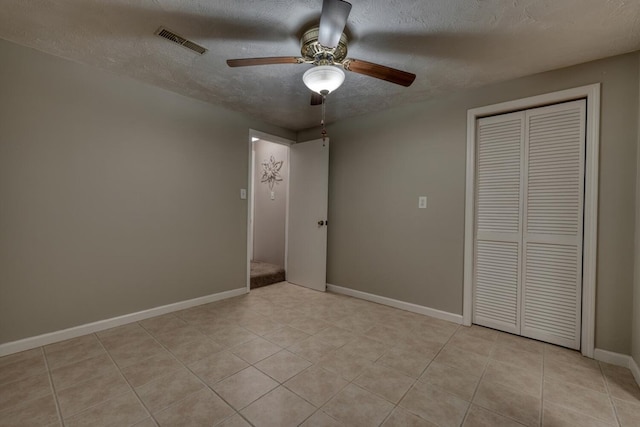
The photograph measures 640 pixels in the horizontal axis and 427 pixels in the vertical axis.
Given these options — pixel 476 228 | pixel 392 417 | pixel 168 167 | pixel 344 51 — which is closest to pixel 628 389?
pixel 476 228

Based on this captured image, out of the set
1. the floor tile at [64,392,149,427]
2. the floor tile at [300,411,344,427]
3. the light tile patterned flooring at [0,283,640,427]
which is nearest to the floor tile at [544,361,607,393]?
the light tile patterned flooring at [0,283,640,427]

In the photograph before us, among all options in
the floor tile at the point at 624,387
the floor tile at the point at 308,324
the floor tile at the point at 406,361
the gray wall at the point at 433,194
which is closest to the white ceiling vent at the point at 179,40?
the gray wall at the point at 433,194

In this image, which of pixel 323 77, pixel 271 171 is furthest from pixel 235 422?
pixel 271 171

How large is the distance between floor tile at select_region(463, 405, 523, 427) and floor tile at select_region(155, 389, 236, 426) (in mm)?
1263

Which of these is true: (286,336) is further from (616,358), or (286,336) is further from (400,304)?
(616,358)

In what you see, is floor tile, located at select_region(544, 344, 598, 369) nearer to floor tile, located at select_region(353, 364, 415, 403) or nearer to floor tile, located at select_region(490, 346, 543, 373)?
floor tile, located at select_region(490, 346, 543, 373)

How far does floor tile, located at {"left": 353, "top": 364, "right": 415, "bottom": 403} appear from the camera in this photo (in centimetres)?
166

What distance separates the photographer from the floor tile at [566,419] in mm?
1448

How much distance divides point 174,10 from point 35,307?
2388 mm

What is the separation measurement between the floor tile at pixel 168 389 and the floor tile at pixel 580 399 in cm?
214

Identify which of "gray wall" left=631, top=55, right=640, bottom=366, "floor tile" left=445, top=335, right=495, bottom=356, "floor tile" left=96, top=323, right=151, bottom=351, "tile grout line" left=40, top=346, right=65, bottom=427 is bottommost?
"tile grout line" left=40, top=346, right=65, bottom=427

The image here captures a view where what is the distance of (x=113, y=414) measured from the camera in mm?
1457

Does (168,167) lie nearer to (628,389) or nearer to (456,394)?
(456,394)

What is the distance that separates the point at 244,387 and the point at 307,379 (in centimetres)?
39
